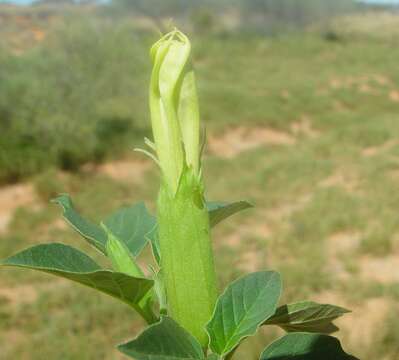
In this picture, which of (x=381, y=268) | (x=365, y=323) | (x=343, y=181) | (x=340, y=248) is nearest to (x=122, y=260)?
(x=365, y=323)

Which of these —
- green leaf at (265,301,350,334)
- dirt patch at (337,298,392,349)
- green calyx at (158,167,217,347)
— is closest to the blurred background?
dirt patch at (337,298,392,349)

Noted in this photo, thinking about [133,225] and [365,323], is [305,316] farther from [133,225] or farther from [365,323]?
[365,323]

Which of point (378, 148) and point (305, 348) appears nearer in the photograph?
point (305, 348)

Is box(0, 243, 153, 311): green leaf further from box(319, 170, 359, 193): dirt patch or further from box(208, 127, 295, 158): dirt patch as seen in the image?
box(208, 127, 295, 158): dirt patch

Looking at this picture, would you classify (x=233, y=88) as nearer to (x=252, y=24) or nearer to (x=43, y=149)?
(x=43, y=149)

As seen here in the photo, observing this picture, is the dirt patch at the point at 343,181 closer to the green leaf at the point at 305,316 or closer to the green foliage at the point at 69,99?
the green foliage at the point at 69,99

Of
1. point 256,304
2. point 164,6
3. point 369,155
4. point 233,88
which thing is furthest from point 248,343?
point 164,6

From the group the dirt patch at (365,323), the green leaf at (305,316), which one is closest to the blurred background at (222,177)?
the dirt patch at (365,323)
